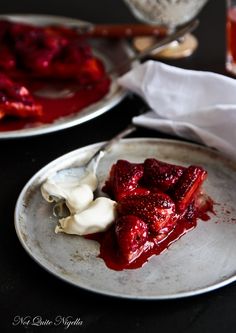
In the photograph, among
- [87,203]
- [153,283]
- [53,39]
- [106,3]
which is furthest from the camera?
[106,3]

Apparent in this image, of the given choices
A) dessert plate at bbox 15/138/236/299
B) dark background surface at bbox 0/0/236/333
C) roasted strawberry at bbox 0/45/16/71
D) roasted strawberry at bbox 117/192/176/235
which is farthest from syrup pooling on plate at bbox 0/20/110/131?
roasted strawberry at bbox 117/192/176/235

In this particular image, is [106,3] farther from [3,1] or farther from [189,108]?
[189,108]

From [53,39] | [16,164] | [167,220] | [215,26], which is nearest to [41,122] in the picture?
[16,164]

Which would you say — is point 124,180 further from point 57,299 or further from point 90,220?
point 57,299

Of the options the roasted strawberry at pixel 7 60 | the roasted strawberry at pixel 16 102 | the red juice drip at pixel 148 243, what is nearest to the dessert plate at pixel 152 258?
the red juice drip at pixel 148 243

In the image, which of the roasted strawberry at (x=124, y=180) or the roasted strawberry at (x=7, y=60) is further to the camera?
the roasted strawberry at (x=7, y=60)

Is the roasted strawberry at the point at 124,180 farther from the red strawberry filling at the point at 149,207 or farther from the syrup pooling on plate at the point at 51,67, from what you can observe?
the syrup pooling on plate at the point at 51,67
